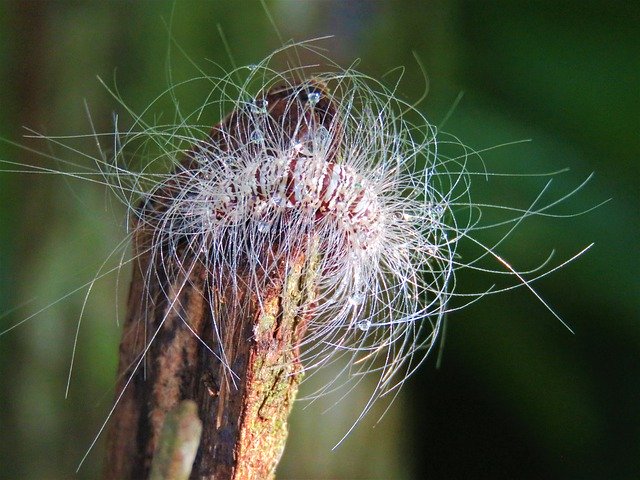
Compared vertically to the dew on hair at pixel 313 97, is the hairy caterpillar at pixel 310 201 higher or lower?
lower

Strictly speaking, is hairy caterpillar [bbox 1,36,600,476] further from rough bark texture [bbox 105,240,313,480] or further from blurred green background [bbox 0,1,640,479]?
blurred green background [bbox 0,1,640,479]

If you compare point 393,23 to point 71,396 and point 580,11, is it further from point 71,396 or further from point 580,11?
point 71,396

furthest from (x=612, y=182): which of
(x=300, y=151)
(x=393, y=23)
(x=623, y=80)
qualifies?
(x=300, y=151)

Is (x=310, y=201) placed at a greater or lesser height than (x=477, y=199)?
lesser

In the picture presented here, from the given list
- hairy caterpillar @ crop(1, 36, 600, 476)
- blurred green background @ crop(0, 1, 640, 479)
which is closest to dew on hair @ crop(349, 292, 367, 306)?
hairy caterpillar @ crop(1, 36, 600, 476)

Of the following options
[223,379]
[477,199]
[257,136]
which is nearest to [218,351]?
[223,379]

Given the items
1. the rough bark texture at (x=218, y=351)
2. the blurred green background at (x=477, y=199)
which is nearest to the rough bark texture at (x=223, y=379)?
the rough bark texture at (x=218, y=351)

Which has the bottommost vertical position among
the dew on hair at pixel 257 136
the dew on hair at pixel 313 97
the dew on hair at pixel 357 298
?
the dew on hair at pixel 357 298

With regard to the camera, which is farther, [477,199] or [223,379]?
[477,199]

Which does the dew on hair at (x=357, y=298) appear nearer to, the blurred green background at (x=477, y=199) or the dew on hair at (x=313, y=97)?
the dew on hair at (x=313, y=97)

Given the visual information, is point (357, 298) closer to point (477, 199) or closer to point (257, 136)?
point (257, 136)
